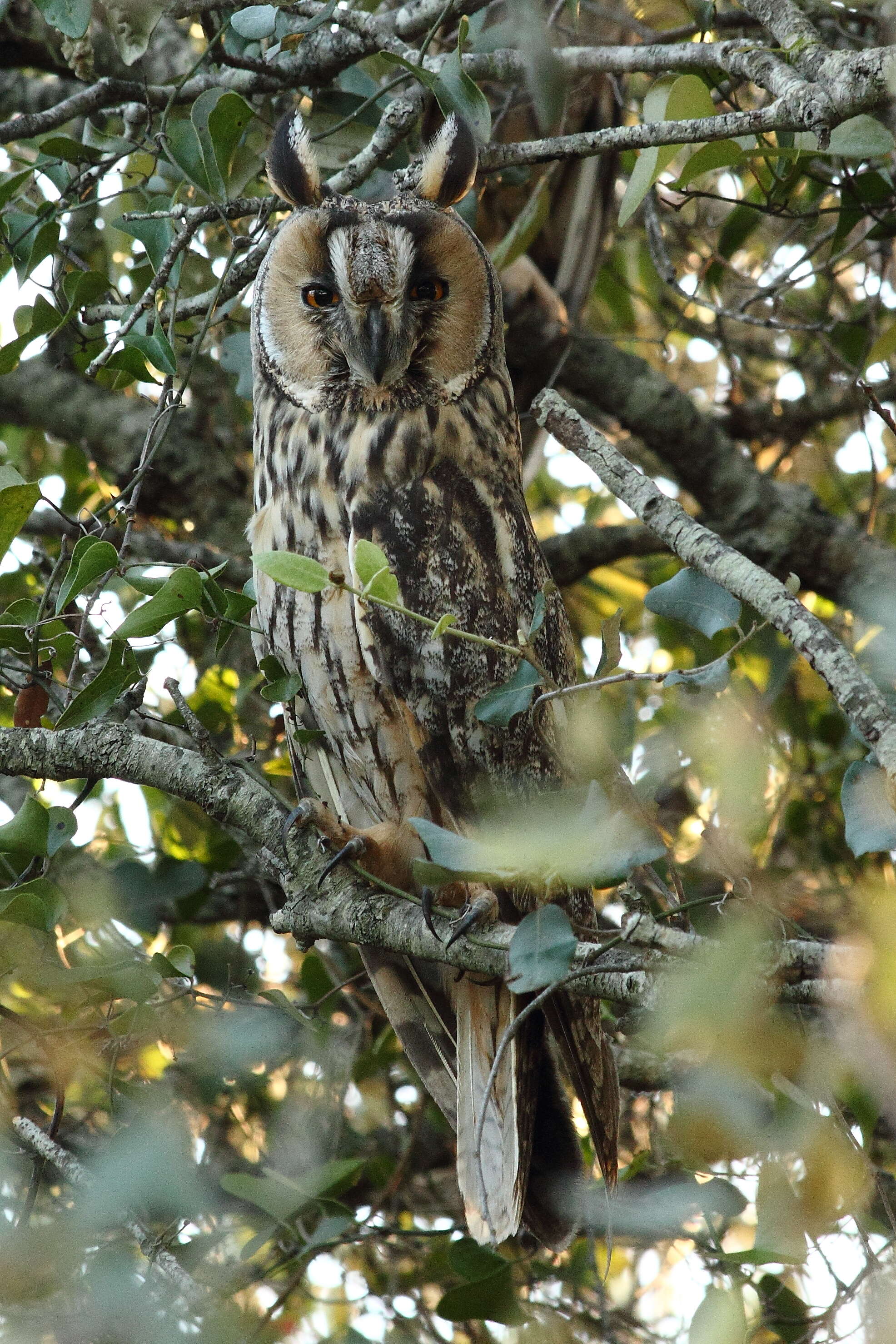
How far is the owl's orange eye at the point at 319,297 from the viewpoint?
179 cm

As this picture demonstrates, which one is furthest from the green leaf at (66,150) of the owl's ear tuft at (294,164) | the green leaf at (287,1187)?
the green leaf at (287,1187)

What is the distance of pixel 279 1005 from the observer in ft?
4.76

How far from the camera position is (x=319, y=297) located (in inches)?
71.2

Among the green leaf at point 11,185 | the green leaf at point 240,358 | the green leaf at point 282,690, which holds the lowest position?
the green leaf at point 282,690

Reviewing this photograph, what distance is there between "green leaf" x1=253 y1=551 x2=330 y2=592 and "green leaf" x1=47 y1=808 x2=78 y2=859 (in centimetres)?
50

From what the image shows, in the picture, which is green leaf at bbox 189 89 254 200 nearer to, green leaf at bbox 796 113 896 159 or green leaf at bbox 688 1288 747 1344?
green leaf at bbox 796 113 896 159

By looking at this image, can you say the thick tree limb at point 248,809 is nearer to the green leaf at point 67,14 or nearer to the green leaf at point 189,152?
the green leaf at point 189,152

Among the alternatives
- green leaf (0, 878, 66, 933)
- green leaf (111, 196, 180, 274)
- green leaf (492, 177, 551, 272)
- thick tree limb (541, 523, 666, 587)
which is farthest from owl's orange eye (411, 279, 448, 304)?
green leaf (0, 878, 66, 933)

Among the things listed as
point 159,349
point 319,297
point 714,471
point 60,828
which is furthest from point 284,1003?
point 714,471

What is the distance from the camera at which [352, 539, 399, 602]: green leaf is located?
1.12 m

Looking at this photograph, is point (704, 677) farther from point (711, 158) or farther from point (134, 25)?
point (134, 25)

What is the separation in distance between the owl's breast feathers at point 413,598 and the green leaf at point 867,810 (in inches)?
28.8

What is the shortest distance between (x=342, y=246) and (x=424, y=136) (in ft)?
2.60

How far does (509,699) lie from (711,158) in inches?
27.8
